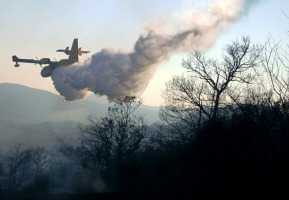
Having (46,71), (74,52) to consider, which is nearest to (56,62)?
(46,71)

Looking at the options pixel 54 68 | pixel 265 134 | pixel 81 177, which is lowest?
pixel 81 177

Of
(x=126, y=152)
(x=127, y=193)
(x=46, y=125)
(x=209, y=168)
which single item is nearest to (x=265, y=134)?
(x=209, y=168)

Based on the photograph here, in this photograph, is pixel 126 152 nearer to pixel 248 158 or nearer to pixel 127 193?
pixel 127 193

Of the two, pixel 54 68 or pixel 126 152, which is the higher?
pixel 54 68

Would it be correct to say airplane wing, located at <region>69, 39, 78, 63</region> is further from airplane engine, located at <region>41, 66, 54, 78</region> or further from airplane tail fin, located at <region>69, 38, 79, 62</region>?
airplane engine, located at <region>41, 66, 54, 78</region>

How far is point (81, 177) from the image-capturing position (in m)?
67.6

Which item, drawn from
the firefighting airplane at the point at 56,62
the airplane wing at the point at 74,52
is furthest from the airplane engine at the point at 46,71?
the airplane wing at the point at 74,52

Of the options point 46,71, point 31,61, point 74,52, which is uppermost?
point 74,52

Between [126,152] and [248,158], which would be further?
[126,152]

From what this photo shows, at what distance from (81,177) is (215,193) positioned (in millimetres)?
39786

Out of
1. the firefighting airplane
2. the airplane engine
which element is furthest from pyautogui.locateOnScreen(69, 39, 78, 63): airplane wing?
the airplane engine

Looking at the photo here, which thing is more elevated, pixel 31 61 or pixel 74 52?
pixel 74 52

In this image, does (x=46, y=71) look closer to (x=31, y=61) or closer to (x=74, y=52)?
(x=31, y=61)

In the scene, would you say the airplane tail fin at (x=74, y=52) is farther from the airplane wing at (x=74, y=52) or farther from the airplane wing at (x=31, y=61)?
the airplane wing at (x=31, y=61)
